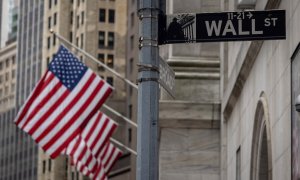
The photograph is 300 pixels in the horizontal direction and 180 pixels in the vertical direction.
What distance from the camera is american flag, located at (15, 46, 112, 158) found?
30266 mm

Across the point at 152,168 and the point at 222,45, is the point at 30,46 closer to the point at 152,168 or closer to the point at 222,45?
the point at 222,45

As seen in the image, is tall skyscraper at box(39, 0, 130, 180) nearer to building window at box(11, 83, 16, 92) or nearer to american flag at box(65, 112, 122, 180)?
building window at box(11, 83, 16, 92)

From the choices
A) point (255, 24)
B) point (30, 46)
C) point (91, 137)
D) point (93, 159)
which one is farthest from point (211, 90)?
point (30, 46)

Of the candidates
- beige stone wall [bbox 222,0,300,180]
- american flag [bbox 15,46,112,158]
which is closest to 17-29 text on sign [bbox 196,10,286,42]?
beige stone wall [bbox 222,0,300,180]

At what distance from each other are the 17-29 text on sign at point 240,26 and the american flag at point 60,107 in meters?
19.5

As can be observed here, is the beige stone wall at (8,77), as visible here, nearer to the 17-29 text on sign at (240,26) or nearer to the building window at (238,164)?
the building window at (238,164)

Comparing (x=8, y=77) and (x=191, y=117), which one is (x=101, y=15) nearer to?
(x=8, y=77)

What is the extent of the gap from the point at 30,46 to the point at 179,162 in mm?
120688

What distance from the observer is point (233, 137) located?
2167 cm

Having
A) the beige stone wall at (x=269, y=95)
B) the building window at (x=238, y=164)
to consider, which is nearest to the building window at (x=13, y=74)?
the beige stone wall at (x=269, y=95)

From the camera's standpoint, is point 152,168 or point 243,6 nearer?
point 152,168

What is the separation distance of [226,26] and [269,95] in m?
4.57

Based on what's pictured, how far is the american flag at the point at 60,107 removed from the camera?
3027 cm

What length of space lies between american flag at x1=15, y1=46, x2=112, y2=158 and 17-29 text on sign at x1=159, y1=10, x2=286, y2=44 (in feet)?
63.9
